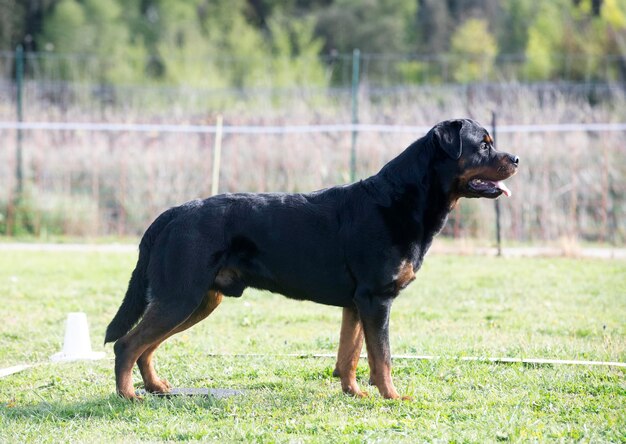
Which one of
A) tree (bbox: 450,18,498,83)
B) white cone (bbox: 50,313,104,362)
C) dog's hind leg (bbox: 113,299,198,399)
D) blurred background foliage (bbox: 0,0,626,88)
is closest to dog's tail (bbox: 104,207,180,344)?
dog's hind leg (bbox: 113,299,198,399)

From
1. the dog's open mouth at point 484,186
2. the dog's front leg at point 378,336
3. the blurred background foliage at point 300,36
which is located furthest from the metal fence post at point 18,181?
the dog's open mouth at point 484,186

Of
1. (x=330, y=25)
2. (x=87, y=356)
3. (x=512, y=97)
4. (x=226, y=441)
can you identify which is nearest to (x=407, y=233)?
(x=226, y=441)

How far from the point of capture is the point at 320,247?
5.34 metres

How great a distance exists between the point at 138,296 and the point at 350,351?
4.73 feet

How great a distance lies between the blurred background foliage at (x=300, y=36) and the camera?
25.0 metres

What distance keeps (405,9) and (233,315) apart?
25.6 m

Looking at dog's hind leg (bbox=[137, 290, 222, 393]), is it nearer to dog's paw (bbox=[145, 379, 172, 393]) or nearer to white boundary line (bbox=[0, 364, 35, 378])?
dog's paw (bbox=[145, 379, 172, 393])

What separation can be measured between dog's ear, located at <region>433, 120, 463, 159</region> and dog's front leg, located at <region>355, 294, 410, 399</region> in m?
1.04

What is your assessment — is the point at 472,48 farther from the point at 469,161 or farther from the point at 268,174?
the point at 469,161

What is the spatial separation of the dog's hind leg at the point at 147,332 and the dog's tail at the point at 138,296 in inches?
4.6

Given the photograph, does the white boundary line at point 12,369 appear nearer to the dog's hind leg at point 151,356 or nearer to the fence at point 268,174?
the dog's hind leg at point 151,356

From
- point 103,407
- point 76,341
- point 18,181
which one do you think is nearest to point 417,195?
point 103,407

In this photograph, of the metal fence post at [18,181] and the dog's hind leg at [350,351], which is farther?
the metal fence post at [18,181]

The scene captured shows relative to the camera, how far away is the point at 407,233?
17.4 ft
